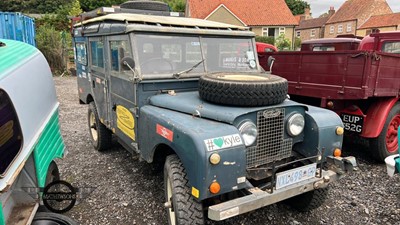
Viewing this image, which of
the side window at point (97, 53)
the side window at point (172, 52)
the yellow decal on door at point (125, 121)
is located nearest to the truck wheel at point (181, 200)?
the yellow decal on door at point (125, 121)

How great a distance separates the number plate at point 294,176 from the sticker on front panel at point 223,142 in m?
0.50

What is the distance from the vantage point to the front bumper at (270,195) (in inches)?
96.7

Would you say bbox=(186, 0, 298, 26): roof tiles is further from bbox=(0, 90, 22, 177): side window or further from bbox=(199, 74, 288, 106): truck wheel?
bbox=(0, 90, 22, 177): side window

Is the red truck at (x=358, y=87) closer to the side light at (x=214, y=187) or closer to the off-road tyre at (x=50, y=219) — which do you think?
the side light at (x=214, y=187)

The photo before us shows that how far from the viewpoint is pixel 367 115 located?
4879mm

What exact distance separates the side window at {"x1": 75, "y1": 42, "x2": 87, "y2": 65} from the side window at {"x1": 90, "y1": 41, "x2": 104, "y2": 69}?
1.83 ft

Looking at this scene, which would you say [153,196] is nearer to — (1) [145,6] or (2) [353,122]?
(2) [353,122]

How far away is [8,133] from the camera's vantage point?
260 cm

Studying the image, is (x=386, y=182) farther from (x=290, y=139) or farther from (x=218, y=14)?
(x=218, y=14)

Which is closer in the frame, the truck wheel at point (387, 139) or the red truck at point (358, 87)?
the red truck at point (358, 87)

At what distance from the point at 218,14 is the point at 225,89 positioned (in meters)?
31.3

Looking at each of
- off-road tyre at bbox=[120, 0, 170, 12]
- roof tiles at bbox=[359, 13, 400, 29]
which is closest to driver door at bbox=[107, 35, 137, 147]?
off-road tyre at bbox=[120, 0, 170, 12]

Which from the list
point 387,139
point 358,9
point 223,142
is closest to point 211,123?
point 223,142

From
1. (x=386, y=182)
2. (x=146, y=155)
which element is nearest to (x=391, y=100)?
(x=386, y=182)
